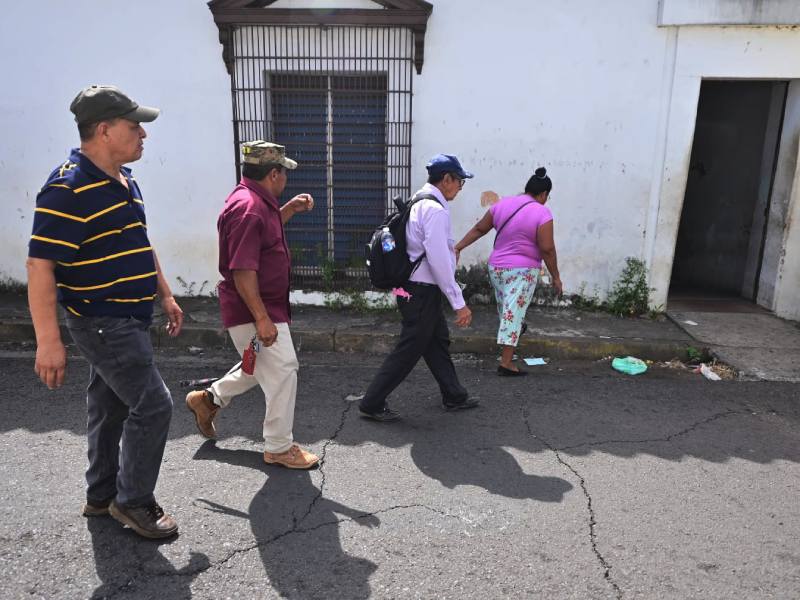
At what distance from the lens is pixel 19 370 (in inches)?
203

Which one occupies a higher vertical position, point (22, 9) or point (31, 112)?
point (22, 9)

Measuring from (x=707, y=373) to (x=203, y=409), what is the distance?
→ 4.00 metres

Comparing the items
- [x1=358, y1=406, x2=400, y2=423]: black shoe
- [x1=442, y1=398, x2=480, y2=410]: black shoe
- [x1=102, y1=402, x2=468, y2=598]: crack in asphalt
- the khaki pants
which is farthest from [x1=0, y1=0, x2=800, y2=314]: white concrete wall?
[x1=102, y1=402, x2=468, y2=598]: crack in asphalt

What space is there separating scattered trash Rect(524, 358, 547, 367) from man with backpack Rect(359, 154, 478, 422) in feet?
4.87

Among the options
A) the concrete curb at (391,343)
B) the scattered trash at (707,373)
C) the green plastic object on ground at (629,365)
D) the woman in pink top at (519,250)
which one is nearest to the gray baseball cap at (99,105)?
the woman in pink top at (519,250)

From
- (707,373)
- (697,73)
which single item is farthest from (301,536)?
(697,73)

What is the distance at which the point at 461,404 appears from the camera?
14.9 ft

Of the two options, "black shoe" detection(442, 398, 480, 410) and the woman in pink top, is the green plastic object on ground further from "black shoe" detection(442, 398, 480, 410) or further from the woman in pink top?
"black shoe" detection(442, 398, 480, 410)

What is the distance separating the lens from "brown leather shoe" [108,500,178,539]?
9.43ft

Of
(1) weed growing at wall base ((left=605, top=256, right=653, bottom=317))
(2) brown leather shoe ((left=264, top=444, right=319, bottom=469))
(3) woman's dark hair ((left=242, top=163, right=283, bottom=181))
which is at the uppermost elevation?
(3) woman's dark hair ((left=242, top=163, right=283, bottom=181))

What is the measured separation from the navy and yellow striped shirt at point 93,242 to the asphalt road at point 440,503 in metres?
1.07

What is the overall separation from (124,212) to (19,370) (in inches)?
127

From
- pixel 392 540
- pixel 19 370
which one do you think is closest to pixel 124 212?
pixel 392 540

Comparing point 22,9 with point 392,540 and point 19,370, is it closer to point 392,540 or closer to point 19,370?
point 19,370
